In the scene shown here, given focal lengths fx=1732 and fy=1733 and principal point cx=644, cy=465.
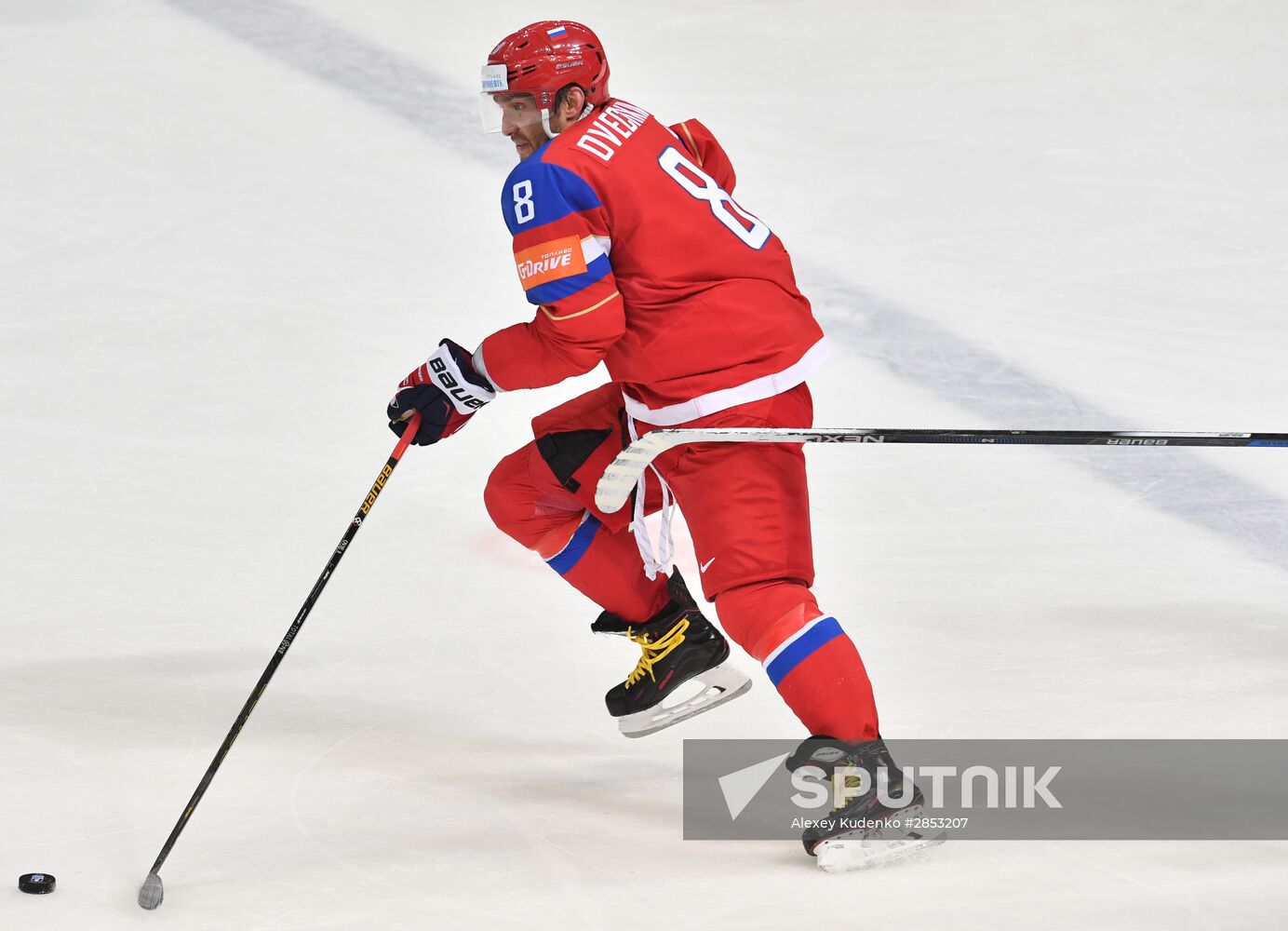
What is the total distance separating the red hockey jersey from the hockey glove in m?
0.04

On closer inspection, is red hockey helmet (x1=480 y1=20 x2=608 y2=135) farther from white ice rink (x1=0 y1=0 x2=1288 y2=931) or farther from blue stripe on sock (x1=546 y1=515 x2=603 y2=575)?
white ice rink (x1=0 y1=0 x2=1288 y2=931)

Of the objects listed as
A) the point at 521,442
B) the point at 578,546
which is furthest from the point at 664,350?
the point at 521,442

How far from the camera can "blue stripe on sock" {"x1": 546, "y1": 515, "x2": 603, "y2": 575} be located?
2891 mm

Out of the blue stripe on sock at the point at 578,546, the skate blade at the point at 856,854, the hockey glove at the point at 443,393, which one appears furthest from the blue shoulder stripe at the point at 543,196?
the skate blade at the point at 856,854

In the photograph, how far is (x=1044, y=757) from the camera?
109 inches

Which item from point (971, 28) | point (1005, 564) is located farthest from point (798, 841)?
point (971, 28)

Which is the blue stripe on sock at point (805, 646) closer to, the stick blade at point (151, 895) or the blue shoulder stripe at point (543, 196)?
the blue shoulder stripe at point (543, 196)

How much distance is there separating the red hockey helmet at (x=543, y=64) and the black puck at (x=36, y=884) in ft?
4.29

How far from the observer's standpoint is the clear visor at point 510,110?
268 centimetres

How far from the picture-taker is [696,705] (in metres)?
2.90

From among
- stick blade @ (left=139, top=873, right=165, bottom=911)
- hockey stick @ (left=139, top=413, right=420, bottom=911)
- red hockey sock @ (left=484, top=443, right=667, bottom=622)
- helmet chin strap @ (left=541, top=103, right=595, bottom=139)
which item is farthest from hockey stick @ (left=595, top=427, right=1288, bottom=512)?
stick blade @ (left=139, top=873, right=165, bottom=911)

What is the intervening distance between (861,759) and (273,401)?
2.12 meters

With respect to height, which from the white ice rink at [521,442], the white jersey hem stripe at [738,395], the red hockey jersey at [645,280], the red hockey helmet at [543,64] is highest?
the red hockey helmet at [543,64]

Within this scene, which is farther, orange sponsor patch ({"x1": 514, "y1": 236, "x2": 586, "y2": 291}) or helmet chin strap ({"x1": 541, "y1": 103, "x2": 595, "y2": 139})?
helmet chin strap ({"x1": 541, "y1": 103, "x2": 595, "y2": 139})
